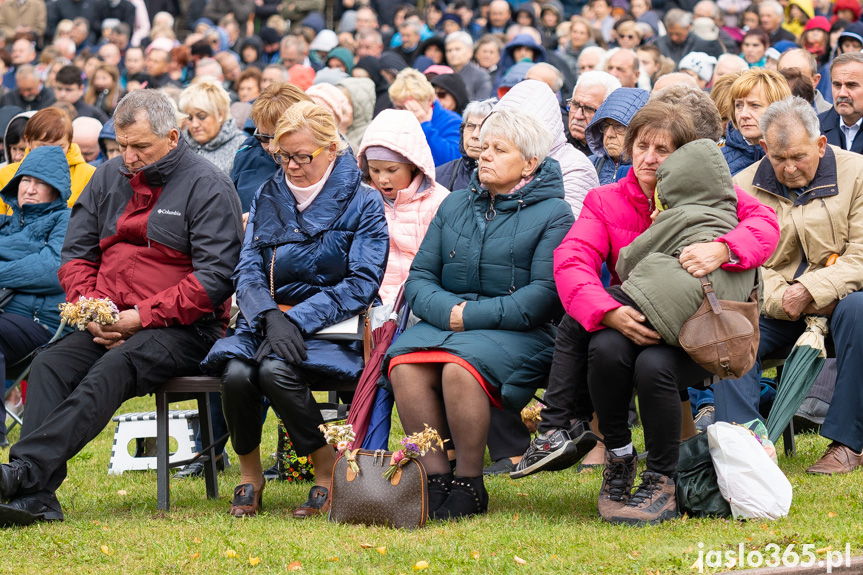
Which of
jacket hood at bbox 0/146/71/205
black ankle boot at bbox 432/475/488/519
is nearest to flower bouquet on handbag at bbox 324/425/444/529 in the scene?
black ankle boot at bbox 432/475/488/519

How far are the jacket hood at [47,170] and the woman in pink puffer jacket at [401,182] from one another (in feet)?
7.14

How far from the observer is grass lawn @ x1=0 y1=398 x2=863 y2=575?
405 cm

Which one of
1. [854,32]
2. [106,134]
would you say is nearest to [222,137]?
[106,134]

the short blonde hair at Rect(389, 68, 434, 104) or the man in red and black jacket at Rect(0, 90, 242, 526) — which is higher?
the short blonde hair at Rect(389, 68, 434, 104)

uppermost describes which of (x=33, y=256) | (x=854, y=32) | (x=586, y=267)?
(x=854, y=32)

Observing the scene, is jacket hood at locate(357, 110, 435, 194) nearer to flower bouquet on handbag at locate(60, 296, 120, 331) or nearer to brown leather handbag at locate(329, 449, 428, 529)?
flower bouquet on handbag at locate(60, 296, 120, 331)

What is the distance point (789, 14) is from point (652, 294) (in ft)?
35.9

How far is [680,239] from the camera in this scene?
462 centimetres

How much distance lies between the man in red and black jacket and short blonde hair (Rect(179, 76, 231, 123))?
2.42 meters

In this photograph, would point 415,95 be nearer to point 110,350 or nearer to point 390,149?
point 390,149

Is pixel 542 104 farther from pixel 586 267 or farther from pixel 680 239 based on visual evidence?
pixel 680 239

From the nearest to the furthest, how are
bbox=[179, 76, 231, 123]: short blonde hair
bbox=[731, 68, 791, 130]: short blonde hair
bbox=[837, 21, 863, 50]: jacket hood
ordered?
bbox=[731, 68, 791, 130]: short blonde hair
bbox=[179, 76, 231, 123]: short blonde hair
bbox=[837, 21, 863, 50]: jacket hood

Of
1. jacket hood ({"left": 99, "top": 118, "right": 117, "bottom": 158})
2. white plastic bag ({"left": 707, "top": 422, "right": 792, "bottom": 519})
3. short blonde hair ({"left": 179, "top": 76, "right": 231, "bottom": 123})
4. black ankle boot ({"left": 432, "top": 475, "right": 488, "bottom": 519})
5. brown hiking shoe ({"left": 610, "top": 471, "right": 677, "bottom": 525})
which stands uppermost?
short blonde hair ({"left": 179, "top": 76, "right": 231, "bottom": 123})

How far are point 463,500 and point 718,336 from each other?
1.32 metres
